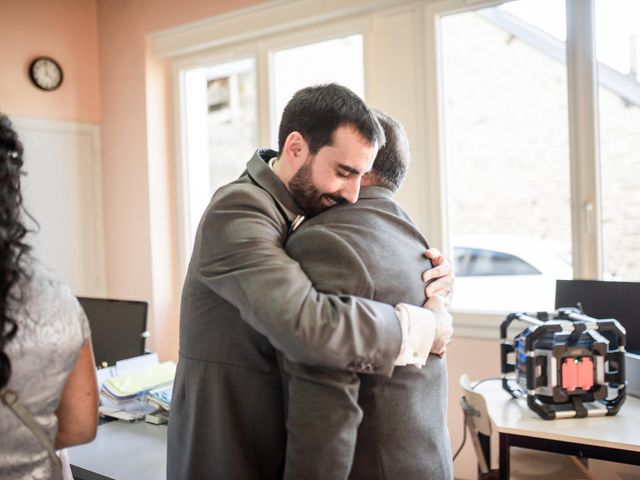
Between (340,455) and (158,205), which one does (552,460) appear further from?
(158,205)

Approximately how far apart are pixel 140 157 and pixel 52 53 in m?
0.94

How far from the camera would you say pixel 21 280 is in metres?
1.01

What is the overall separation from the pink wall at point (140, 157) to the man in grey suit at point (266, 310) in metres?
2.96

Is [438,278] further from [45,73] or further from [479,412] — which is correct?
[45,73]

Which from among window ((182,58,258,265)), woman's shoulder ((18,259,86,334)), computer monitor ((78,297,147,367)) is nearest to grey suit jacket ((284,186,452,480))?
woman's shoulder ((18,259,86,334))

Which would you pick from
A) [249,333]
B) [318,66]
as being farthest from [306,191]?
[318,66]

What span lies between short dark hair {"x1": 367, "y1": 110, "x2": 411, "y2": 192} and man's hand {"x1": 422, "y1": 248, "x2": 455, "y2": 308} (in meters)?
0.20

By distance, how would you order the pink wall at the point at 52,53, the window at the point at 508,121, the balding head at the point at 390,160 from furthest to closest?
the pink wall at the point at 52,53, the window at the point at 508,121, the balding head at the point at 390,160

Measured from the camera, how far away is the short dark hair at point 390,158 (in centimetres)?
137

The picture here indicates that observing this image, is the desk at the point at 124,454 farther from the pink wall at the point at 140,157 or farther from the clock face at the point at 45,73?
the clock face at the point at 45,73

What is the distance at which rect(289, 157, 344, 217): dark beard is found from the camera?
1.29 meters

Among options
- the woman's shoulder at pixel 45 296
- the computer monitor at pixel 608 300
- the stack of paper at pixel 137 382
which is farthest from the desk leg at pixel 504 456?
the woman's shoulder at pixel 45 296

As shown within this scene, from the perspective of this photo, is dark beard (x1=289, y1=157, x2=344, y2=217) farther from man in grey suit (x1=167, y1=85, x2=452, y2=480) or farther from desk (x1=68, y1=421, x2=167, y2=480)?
desk (x1=68, y1=421, x2=167, y2=480)

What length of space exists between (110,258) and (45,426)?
3540mm
